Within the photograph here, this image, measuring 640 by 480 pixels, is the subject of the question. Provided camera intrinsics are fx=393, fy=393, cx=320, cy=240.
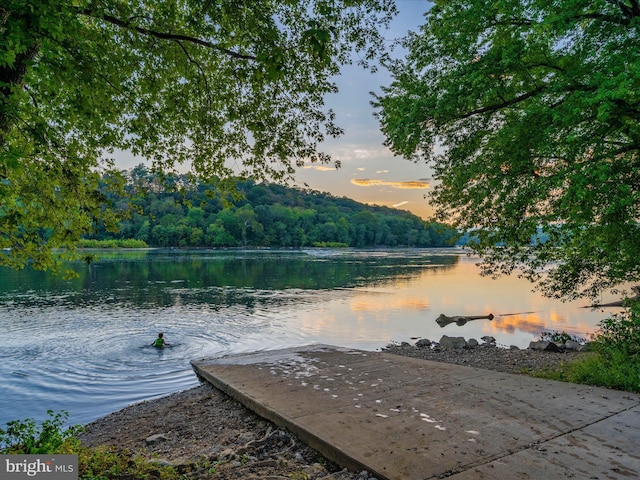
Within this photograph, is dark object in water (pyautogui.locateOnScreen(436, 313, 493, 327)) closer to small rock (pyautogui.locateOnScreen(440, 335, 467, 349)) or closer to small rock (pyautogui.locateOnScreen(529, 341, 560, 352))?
small rock (pyautogui.locateOnScreen(440, 335, 467, 349))

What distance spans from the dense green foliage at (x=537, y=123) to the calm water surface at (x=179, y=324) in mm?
8853

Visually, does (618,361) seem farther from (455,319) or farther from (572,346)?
(455,319)

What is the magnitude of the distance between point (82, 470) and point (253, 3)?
6348 mm

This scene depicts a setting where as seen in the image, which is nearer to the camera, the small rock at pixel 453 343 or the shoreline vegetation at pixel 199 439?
the shoreline vegetation at pixel 199 439

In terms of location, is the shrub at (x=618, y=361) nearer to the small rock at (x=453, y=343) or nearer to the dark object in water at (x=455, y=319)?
the small rock at (x=453, y=343)

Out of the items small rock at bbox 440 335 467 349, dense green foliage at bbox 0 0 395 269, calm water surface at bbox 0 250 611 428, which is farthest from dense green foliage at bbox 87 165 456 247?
dense green foliage at bbox 0 0 395 269

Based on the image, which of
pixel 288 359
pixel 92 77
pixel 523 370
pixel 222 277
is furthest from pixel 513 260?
pixel 222 277

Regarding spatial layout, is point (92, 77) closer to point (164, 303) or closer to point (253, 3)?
point (253, 3)

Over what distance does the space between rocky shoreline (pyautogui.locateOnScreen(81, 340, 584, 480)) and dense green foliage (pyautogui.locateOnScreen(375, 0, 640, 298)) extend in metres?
4.14

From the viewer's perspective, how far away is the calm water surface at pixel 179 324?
444 inches

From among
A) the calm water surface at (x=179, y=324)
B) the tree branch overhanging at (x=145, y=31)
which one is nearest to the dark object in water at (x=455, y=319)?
the calm water surface at (x=179, y=324)

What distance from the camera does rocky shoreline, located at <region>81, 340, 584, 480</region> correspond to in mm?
4266

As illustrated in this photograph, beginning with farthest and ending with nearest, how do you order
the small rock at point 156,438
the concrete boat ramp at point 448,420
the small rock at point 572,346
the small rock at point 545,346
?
1. the small rock at point 572,346
2. the small rock at point 545,346
3. the small rock at point 156,438
4. the concrete boat ramp at point 448,420
